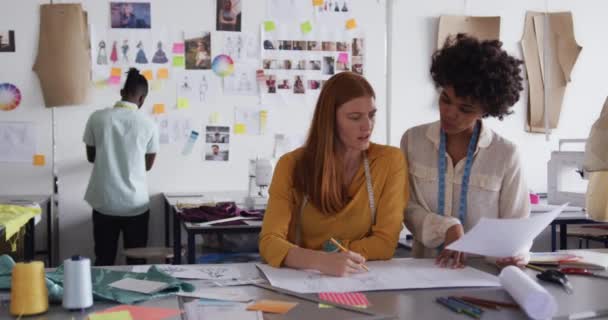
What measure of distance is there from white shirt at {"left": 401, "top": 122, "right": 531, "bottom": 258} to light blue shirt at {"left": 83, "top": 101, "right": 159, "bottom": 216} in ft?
7.17

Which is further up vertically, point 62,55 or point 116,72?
point 62,55

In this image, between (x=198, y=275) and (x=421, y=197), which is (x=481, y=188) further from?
(x=198, y=275)

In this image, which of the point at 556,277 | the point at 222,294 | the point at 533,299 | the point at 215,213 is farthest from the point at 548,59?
the point at 222,294

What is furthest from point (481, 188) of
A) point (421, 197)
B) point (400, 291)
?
point (400, 291)

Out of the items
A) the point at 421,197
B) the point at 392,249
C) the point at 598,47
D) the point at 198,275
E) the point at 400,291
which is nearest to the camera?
the point at 400,291

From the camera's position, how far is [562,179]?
3766 millimetres

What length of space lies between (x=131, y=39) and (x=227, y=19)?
0.66 m

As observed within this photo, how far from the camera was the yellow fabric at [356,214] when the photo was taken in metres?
1.82

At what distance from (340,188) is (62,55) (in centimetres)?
308

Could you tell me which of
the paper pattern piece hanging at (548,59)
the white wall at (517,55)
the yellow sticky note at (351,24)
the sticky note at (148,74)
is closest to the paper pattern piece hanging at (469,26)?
the white wall at (517,55)

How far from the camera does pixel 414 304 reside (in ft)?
4.55

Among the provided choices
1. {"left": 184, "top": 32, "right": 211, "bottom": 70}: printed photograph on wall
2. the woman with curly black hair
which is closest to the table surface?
the woman with curly black hair

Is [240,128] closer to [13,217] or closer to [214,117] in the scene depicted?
[214,117]

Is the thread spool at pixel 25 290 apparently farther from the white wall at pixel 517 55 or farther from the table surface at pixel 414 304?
the white wall at pixel 517 55
